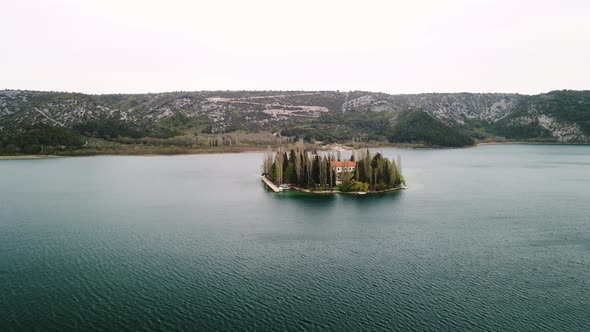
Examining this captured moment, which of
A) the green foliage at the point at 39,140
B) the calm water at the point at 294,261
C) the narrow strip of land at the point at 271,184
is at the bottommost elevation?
the calm water at the point at 294,261

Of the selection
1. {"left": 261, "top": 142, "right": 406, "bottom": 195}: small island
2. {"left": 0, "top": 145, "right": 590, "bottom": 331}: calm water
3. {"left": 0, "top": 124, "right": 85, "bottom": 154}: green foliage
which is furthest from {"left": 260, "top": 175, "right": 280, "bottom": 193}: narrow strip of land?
{"left": 0, "top": 124, "right": 85, "bottom": 154}: green foliage

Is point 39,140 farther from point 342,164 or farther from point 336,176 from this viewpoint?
point 336,176

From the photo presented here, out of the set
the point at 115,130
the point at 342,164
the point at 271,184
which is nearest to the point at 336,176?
the point at 342,164

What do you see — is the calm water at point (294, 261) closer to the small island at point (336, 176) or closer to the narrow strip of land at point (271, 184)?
the narrow strip of land at point (271, 184)

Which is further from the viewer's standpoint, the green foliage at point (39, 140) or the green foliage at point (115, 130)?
the green foliage at point (115, 130)

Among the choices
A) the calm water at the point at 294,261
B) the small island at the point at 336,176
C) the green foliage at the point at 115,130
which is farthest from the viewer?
the green foliage at the point at 115,130

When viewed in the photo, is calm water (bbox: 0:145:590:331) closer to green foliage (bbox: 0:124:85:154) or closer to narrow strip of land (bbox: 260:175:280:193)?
narrow strip of land (bbox: 260:175:280:193)

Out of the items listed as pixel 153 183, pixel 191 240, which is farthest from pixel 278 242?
pixel 153 183

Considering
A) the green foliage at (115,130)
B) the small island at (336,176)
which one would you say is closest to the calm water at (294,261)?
the small island at (336,176)
